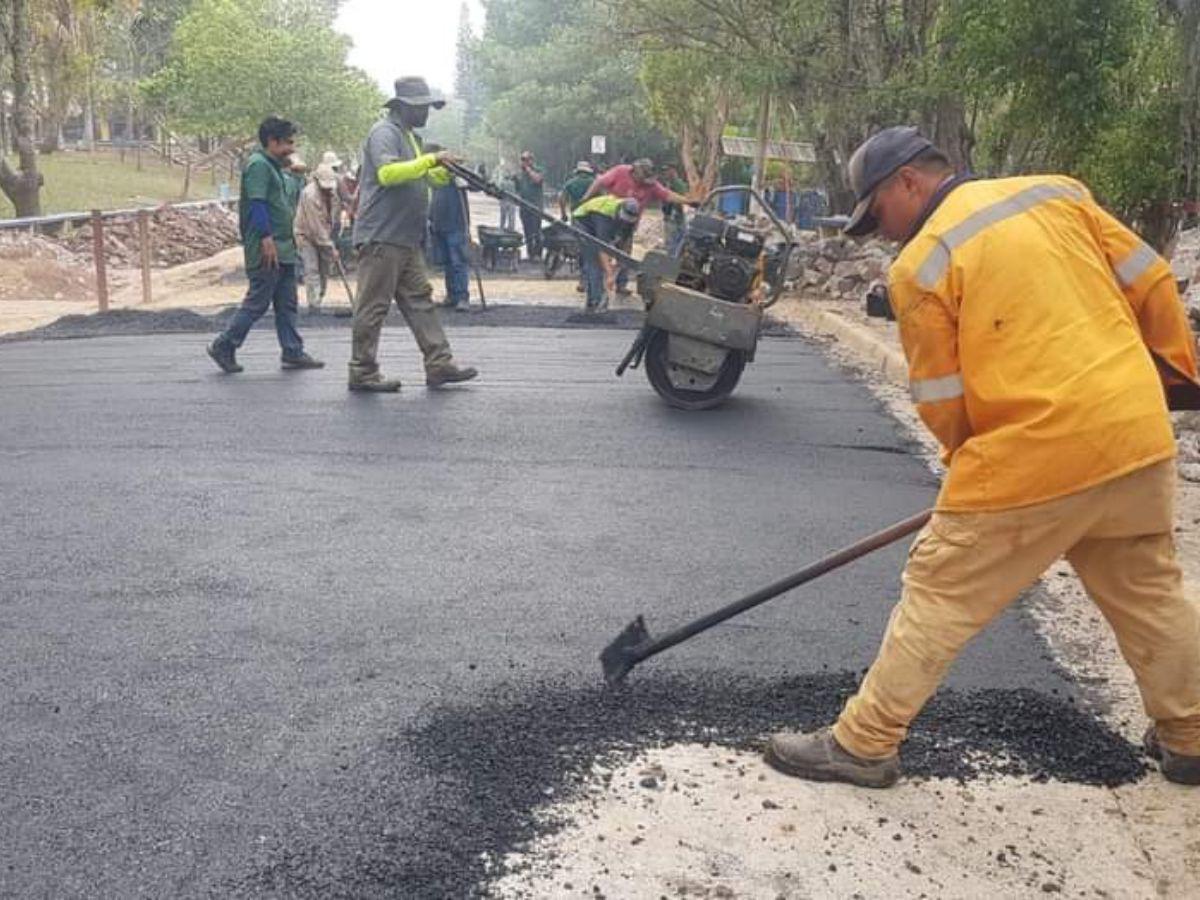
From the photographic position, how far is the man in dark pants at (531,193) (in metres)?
18.3

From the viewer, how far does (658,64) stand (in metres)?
22.9

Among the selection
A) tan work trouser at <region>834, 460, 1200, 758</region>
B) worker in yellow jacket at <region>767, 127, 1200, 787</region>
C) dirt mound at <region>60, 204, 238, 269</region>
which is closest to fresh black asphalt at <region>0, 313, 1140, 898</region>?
tan work trouser at <region>834, 460, 1200, 758</region>

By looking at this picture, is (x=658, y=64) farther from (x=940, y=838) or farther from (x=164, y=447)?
(x=940, y=838)

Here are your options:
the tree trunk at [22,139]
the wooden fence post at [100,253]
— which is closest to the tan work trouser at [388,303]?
the wooden fence post at [100,253]

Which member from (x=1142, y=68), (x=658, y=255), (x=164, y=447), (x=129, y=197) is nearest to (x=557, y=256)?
(x=1142, y=68)

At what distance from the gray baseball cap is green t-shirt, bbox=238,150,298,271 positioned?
19.2ft

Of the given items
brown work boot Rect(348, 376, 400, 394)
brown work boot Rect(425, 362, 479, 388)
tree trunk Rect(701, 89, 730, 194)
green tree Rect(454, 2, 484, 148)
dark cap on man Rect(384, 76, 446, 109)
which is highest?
green tree Rect(454, 2, 484, 148)

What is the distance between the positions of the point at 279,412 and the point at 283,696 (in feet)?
12.8

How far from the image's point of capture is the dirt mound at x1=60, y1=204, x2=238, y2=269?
19.3 metres

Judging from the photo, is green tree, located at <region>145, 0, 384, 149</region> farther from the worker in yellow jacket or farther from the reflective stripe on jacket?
the worker in yellow jacket

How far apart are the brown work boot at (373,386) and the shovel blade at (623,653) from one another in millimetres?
4412

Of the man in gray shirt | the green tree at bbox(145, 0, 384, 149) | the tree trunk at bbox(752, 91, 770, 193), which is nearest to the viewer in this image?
the man in gray shirt

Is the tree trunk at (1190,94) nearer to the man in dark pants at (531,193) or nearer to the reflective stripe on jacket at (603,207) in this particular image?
the reflective stripe on jacket at (603,207)

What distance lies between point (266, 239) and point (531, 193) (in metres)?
11.7
